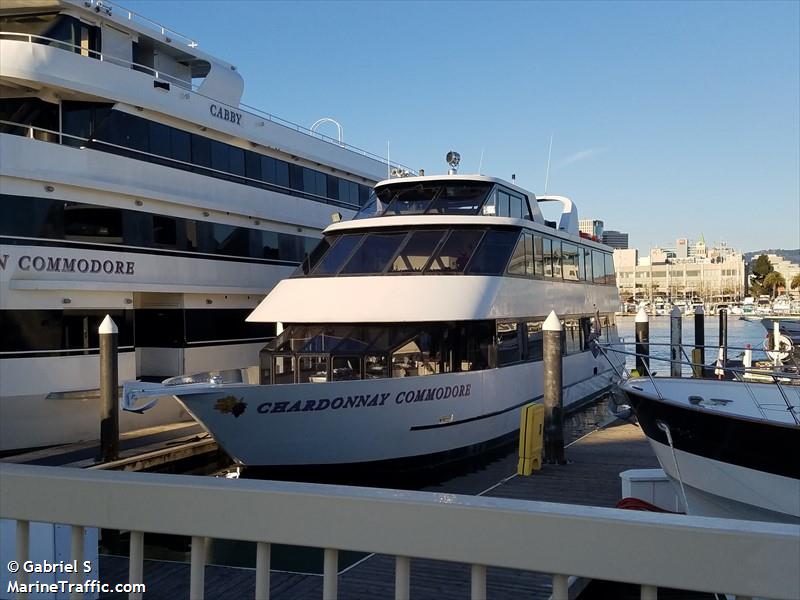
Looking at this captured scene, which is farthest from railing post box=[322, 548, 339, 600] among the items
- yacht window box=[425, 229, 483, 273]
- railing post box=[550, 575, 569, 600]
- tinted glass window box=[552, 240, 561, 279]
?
tinted glass window box=[552, 240, 561, 279]

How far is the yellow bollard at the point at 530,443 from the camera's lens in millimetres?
9648

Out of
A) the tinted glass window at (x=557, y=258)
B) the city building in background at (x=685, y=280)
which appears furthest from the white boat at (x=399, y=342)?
the city building in background at (x=685, y=280)

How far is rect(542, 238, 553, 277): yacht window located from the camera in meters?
13.9

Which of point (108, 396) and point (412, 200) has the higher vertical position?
point (412, 200)

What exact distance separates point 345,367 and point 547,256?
5633mm

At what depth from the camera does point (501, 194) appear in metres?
13.1

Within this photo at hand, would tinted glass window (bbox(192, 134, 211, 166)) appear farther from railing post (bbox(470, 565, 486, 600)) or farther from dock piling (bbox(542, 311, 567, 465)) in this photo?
railing post (bbox(470, 565, 486, 600))

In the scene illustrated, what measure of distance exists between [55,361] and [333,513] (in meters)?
11.3

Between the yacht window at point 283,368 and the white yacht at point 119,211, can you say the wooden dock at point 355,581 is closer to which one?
the yacht window at point 283,368

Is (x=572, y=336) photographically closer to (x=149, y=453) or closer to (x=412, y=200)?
(x=412, y=200)

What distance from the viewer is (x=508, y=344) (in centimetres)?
1215

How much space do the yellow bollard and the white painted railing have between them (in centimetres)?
830

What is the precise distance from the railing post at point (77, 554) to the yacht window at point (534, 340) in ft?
37.7

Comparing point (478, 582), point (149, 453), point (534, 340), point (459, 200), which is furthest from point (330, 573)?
point (534, 340)
